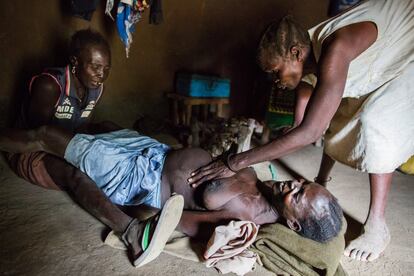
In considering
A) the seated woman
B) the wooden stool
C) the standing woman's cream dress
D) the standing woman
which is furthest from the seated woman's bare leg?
the wooden stool

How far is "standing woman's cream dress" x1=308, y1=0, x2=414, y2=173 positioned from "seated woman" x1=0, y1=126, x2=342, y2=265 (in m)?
0.52

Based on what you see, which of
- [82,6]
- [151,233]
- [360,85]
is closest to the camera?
[151,233]

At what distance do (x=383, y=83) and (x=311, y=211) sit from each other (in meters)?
0.92

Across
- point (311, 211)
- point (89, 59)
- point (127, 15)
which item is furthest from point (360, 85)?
point (127, 15)

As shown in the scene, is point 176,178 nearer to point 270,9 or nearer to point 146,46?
point 146,46

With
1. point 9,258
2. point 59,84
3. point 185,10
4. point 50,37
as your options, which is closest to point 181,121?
point 185,10

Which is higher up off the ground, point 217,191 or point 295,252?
point 217,191

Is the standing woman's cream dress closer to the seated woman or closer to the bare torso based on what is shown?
the seated woman

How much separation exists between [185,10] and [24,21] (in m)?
2.08

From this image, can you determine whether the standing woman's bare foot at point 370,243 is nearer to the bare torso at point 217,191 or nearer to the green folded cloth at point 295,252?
the green folded cloth at point 295,252

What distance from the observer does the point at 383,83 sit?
5.92ft

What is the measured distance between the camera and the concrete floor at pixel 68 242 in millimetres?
1414

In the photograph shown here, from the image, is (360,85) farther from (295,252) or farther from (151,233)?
(151,233)

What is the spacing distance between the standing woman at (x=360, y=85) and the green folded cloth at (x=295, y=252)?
1.18 ft
